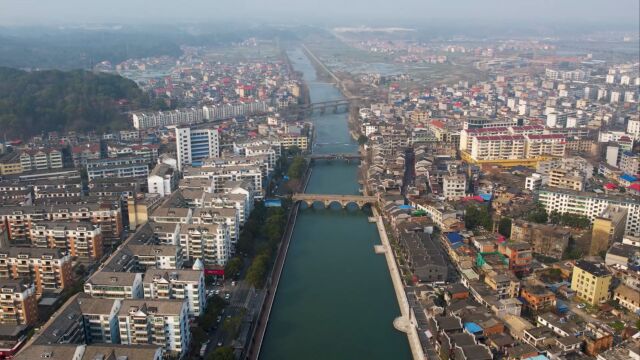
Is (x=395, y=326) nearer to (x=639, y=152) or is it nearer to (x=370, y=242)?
(x=370, y=242)

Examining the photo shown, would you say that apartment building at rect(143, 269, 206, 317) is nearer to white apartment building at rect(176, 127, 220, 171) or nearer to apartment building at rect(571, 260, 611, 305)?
apartment building at rect(571, 260, 611, 305)

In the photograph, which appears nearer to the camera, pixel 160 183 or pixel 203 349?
pixel 203 349

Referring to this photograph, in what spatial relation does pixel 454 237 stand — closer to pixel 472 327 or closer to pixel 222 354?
pixel 472 327

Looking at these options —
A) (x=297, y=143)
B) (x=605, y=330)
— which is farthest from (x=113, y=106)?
(x=605, y=330)

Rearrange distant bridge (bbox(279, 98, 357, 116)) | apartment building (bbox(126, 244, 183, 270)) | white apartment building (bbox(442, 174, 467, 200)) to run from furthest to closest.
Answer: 1. distant bridge (bbox(279, 98, 357, 116))
2. white apartment building (bbox(442, 174, 467, 200))
3. apartment building (bbox(126, 244, 183, 270))

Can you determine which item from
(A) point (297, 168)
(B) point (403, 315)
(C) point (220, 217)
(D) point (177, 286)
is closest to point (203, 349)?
(D) point (177, 286)

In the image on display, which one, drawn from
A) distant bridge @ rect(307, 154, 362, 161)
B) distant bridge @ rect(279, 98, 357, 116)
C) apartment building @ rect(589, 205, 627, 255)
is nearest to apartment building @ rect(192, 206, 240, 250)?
apartment building @ rect(589, 205, 627, 255)
